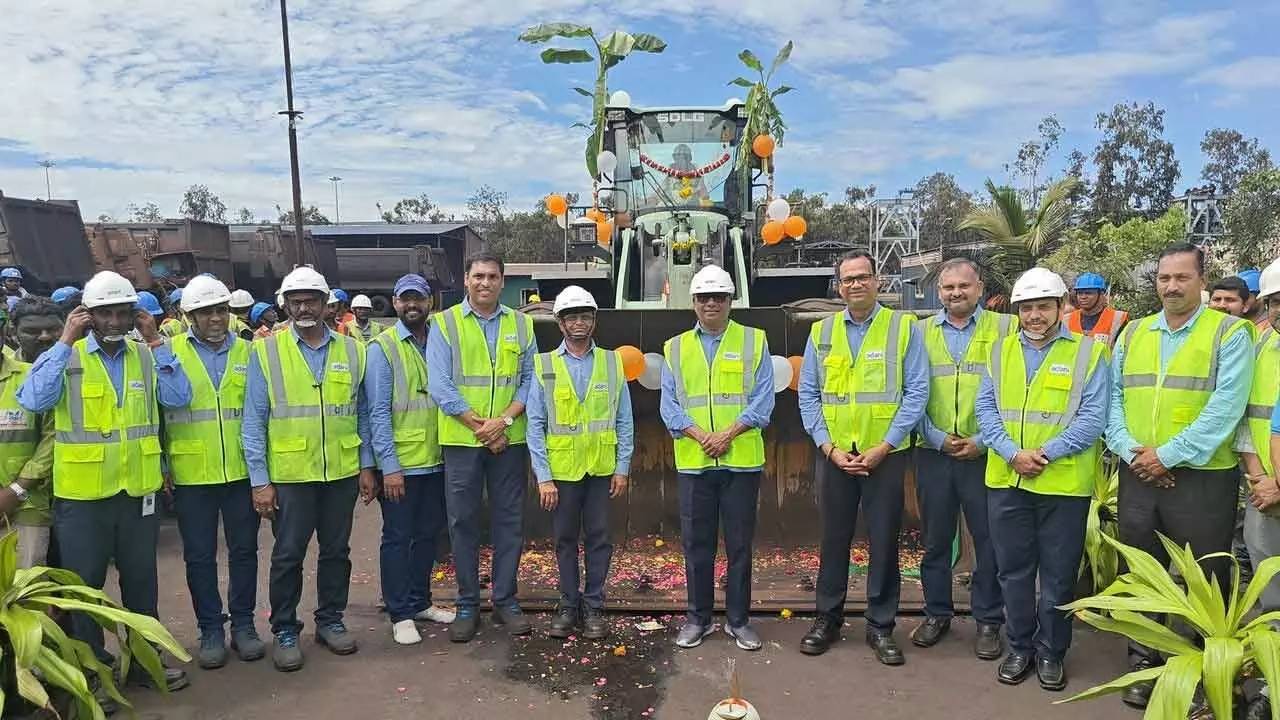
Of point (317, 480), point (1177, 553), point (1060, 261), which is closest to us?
point (1177, 553)

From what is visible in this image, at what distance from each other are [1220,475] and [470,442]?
351 cm

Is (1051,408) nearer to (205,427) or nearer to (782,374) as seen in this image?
(782,374)

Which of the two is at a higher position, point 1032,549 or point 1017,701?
point 1032,549

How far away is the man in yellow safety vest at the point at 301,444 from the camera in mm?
4180

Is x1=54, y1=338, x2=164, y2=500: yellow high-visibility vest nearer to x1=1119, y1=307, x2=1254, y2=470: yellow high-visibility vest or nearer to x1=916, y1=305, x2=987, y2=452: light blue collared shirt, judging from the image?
x1=916, y1=305, x2=987, y2=452: light blue collared shirt

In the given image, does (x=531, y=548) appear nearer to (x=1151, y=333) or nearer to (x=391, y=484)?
(x=391, y=484)

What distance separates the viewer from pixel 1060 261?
1410 cm

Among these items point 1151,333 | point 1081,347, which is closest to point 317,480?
point 1081,347

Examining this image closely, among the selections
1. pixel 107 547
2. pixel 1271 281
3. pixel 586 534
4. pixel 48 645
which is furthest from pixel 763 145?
pixel 48 645

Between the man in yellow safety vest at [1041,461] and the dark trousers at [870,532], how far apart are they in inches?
18.2

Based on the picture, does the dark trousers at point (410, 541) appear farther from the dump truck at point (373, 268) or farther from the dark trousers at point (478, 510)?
the dump truck at point (373, 268)

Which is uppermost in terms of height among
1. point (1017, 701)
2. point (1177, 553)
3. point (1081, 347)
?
point (1081, 347)

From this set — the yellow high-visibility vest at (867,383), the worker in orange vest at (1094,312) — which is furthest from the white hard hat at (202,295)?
the worker in orange vest at (1094,312)

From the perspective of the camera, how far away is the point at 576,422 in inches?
174
